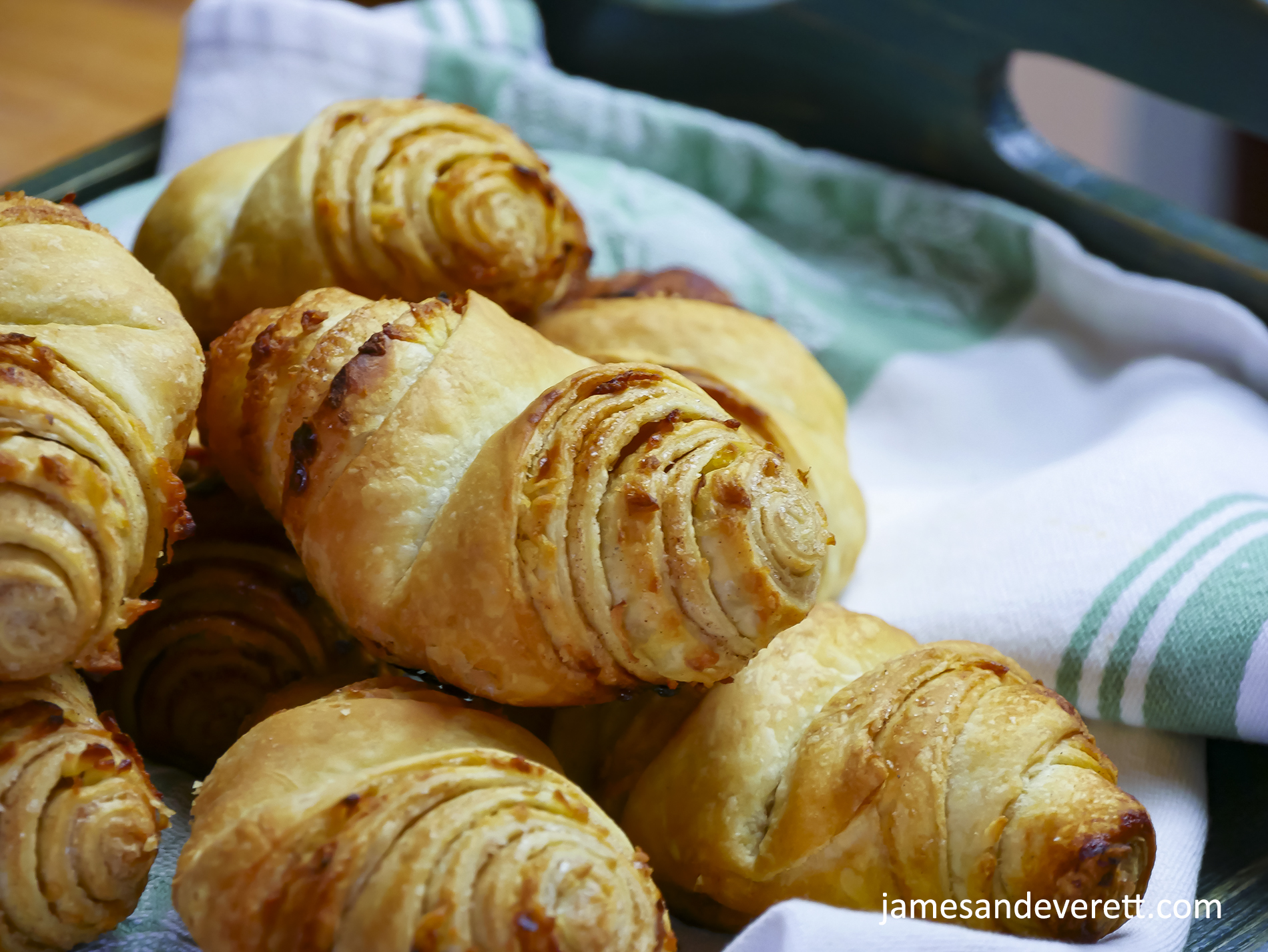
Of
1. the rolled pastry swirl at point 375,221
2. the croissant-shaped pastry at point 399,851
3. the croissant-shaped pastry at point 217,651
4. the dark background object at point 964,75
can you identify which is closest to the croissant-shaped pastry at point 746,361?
the rolled pastry swirl at point 375,221

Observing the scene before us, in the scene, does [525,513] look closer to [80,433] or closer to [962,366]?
[80,433]

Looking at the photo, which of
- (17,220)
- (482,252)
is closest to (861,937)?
(482,252)

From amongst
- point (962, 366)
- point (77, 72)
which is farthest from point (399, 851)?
point (77, 72)

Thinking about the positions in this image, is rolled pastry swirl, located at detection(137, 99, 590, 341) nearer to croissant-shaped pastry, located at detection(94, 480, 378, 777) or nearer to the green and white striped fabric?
croissant-shaped pastry, located at detection(94, 480, 378, 777)

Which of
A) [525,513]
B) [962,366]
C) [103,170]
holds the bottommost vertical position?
[962,366]

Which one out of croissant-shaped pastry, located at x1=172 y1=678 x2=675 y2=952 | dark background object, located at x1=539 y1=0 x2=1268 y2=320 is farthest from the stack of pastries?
dark background object, located at x1=539 y1=0 x2=1268 y2=320
